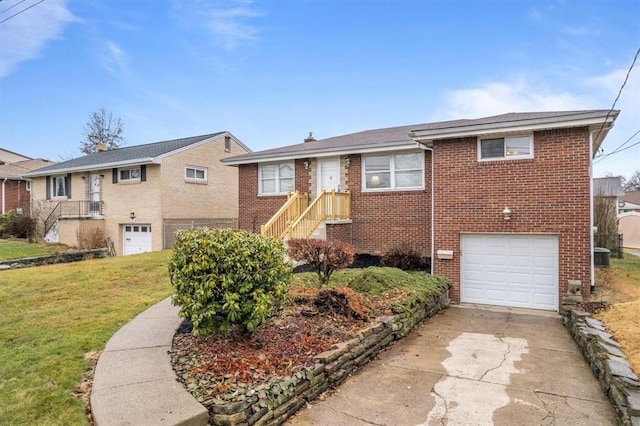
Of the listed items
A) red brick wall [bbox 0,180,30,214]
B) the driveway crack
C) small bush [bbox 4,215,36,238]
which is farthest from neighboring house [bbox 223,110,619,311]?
red brick wall [bbox 0,180,30,214]

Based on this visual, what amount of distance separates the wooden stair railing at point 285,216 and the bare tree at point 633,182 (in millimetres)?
71272

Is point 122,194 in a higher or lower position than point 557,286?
higher

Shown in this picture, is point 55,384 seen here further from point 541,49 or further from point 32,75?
point 32,75

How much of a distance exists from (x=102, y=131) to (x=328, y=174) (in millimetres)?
32960

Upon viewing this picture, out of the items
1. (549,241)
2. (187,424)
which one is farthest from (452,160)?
(187,424)

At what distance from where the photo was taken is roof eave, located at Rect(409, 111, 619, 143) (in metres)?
8.77

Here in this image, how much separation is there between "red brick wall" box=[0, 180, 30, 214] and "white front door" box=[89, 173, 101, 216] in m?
10.5

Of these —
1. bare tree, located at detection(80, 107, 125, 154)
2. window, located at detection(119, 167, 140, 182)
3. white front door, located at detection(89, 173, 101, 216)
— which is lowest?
white front door, located at detection(89, 173, 101, 216)

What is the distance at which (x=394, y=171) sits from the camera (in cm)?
1285

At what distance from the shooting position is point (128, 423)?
3254 mm

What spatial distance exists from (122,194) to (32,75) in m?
7.56

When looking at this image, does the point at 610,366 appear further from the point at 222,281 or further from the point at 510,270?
the point at 510,270

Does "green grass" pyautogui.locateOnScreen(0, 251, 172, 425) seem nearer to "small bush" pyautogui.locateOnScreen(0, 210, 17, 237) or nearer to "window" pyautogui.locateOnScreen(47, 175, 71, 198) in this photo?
"window" pyautogui.locateOnScreen(47, 175, 71, 198)

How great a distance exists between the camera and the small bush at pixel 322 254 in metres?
7.94
